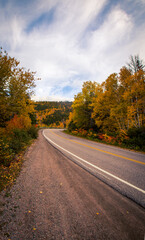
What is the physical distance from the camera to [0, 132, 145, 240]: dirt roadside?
1.74 m

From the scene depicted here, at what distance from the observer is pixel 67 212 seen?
220 cm

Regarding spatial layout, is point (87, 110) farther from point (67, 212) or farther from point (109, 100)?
point (67, 212)

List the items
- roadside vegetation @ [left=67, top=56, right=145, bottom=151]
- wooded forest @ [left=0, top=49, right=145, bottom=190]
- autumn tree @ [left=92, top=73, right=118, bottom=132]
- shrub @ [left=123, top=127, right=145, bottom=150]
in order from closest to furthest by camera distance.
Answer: wooded forest @ [left=0, top=49, right=145, bottom=190], shrub @ [left=123, top=127, right=145, bottom=150], roadside vegetation @ [left=67, top=56, right=145, bottom=151], autumn tree @ [left=92, top=73, right=118, bottom=132]

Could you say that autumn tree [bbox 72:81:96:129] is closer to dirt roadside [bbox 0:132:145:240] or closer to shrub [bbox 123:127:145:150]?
shrub [bbox 123:127:145:150]

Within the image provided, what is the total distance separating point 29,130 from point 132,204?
13759 millimetres

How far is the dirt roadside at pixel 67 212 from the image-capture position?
1.74m

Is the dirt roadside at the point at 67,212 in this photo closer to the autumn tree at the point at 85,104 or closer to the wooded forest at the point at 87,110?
the wooded forest at the point at 87,110

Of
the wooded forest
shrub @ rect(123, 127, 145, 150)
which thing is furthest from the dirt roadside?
shrub @ rect(123, 127, 145, 150)

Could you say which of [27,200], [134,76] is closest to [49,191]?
[27,200]

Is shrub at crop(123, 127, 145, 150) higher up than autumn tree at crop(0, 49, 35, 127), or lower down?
lower down

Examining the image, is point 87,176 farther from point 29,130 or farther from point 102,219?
point 29,130

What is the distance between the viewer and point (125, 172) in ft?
13.2

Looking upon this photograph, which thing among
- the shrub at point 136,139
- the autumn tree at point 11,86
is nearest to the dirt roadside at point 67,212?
the autumn tree at point 11,86

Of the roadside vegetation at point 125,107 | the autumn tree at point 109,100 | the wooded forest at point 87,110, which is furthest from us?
the autumn tree at point 109,100
